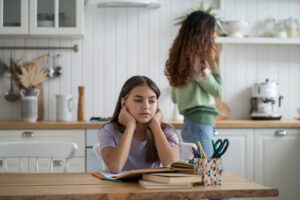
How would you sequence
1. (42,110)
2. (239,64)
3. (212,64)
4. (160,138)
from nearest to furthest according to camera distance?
1. (160,138)
2. (212,64)
3. (42,110)
4. (239,64)

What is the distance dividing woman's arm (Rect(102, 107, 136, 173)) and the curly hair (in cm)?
82

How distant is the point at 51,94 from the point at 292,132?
2.00 meters

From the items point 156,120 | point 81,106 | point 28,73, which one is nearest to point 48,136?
point 81,106

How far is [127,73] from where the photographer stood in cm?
386

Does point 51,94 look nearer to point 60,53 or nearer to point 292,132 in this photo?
Answer: point 60,53

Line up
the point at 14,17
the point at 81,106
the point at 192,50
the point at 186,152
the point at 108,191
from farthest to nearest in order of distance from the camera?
1. the point at 81,106
2. the point at 14,17
3. the point at 192,50
4. the point at 186,152
5. the point at 108,191

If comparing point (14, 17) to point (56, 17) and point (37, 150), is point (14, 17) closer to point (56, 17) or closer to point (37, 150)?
point (56, 17)

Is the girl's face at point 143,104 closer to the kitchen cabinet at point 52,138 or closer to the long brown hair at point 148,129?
the long brown hair at point 148,129

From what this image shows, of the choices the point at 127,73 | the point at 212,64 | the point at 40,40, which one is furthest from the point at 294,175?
the point at 40,40

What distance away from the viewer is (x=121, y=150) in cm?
177

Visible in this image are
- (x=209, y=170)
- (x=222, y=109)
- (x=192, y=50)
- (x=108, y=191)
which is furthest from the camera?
(x=222, y=109)

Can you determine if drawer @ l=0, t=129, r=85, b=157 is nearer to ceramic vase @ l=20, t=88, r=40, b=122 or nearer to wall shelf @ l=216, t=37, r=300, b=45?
ceramic vase @ l=20, t=88, r=40, b=122

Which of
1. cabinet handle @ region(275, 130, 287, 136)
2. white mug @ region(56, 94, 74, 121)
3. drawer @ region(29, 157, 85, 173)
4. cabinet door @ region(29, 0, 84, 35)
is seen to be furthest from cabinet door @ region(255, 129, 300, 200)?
cabinet door @ region(29, 0, 84, 35)

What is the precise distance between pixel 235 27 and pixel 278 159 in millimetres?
1153
